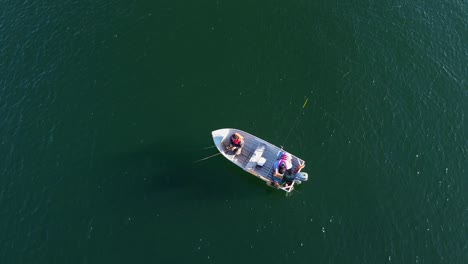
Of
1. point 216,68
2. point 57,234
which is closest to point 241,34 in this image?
point 216,68

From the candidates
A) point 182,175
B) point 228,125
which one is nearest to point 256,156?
point 228,125

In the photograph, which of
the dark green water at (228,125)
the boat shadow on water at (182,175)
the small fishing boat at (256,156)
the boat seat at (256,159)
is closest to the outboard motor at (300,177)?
the small fishing boat at (256,156)

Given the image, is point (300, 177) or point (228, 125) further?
point (228, 125)

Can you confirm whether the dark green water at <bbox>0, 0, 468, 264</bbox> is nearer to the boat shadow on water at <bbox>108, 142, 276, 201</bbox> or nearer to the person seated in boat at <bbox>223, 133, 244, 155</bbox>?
the boat shadow on water at <bbox>108, 142, 276, 201</bbox>

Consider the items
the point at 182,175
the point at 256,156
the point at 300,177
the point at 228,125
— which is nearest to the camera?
the point at 300,177

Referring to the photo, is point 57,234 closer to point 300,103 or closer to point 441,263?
point 300,103

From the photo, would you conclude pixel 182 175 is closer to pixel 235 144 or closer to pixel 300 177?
pixel 235 144
